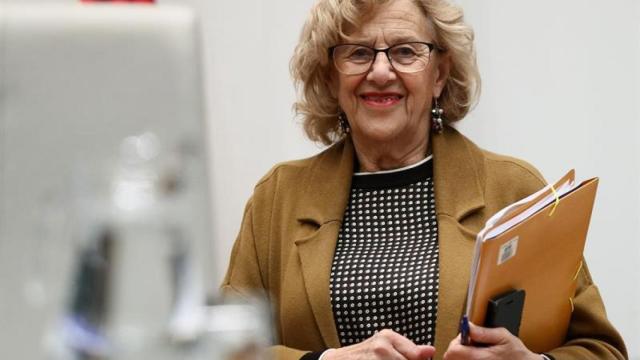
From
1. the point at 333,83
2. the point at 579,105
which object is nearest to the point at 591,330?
the point at 333,83

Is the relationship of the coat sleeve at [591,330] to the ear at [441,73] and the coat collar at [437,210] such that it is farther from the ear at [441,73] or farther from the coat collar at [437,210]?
the ear at [441,73]

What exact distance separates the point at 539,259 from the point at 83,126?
3.58 ft

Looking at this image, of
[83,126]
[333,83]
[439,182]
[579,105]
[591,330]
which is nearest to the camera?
[83,126]

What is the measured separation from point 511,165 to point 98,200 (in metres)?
1.39

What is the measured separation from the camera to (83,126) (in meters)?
0.41

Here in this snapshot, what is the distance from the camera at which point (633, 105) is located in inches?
99.0

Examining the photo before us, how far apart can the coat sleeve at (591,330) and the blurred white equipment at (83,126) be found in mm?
1299

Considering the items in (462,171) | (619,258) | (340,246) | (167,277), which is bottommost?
(619,258)

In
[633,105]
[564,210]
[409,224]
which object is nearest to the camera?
[564,210]

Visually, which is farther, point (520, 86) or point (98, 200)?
point (520, 86)

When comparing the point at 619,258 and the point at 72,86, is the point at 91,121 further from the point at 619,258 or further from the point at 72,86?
the point at 619,258

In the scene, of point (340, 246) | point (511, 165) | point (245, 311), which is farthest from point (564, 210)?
point (245, 311)

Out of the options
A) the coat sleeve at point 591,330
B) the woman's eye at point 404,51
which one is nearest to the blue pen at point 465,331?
the coat sleeve at point 591,330

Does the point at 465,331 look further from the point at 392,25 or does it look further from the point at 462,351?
the point at 392,25
